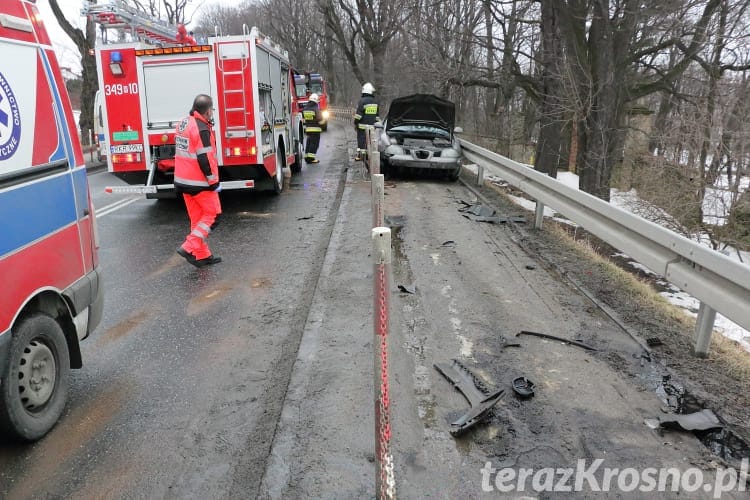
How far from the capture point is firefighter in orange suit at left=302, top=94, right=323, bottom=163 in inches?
561

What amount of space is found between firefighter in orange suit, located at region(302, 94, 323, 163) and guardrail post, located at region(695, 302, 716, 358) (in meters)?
11.5

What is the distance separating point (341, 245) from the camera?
23.1ft

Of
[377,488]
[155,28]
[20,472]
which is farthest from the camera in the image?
[155,28]

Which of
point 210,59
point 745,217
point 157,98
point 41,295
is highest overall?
point 210,59

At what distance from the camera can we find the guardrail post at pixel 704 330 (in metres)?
3.97

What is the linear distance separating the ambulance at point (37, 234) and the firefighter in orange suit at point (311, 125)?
422 inches

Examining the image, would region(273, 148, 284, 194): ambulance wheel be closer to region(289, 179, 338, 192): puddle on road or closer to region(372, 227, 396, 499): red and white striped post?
region(289, 179, 338, 192): puddle on road

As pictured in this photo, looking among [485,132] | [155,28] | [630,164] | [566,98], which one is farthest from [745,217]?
[485,132]

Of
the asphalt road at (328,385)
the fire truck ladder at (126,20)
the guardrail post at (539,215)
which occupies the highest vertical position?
the fire truck ladder at (126,20)

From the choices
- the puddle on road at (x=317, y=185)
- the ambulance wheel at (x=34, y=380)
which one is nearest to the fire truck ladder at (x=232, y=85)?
the puddle on road at (x=317, y=185)

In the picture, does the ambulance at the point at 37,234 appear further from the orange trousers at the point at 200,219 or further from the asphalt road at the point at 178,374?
the orange trousers at the point at 200,219

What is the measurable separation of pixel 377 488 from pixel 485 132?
27716 millimetres

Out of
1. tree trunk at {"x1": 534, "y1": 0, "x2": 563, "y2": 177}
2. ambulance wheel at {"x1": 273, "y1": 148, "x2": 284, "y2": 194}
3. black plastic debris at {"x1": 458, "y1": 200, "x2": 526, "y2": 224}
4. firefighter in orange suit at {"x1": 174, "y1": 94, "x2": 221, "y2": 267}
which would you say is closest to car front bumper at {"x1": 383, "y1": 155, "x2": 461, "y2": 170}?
ambulance wheel at {"x1": 273, "y1": 148, "x2": 284, "y2": 194}

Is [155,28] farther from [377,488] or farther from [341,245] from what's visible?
[377,488]
